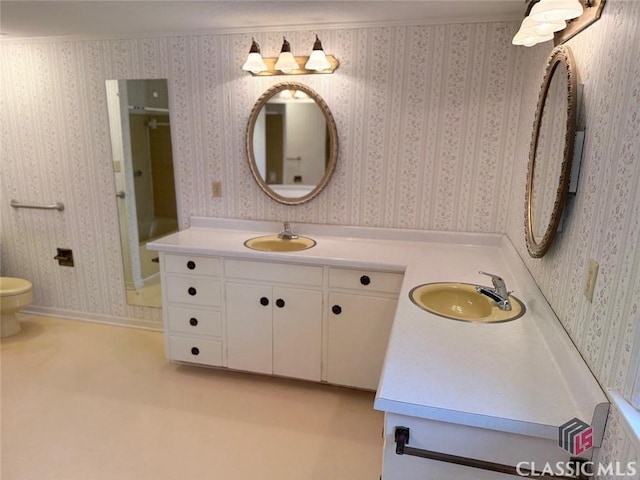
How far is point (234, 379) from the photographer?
268cm

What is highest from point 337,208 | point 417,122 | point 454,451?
point 417,122

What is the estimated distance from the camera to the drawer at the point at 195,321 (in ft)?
8.51

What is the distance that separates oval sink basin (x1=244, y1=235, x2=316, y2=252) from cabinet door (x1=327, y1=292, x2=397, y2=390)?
1.51 ft

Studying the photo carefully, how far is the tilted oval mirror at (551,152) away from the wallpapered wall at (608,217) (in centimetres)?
4

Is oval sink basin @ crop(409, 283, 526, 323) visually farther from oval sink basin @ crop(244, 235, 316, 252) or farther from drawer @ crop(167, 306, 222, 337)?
drawer @ crop(167, 306, 222, 337)

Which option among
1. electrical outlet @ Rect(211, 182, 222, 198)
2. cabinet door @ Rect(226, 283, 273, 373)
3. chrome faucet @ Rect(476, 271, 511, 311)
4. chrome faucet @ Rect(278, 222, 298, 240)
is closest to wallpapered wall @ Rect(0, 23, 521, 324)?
electrical outlet @ Rect(211, 182, 222, 198)

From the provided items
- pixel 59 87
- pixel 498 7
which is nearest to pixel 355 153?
→ pixel 498 7

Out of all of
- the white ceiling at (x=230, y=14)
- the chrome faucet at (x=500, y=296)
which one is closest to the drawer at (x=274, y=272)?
the chrome faucet at (x=500, y=296)

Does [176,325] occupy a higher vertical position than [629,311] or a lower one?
lower

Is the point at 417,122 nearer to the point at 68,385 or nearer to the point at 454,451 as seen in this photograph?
the point at 454,451

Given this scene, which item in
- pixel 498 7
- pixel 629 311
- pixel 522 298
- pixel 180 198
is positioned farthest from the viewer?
pixel 180 198

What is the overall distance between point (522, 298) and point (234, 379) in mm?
1776

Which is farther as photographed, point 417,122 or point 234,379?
point 234,379

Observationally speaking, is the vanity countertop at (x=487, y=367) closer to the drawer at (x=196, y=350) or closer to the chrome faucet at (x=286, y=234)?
the chrome faucet at (x=286, y=234)
